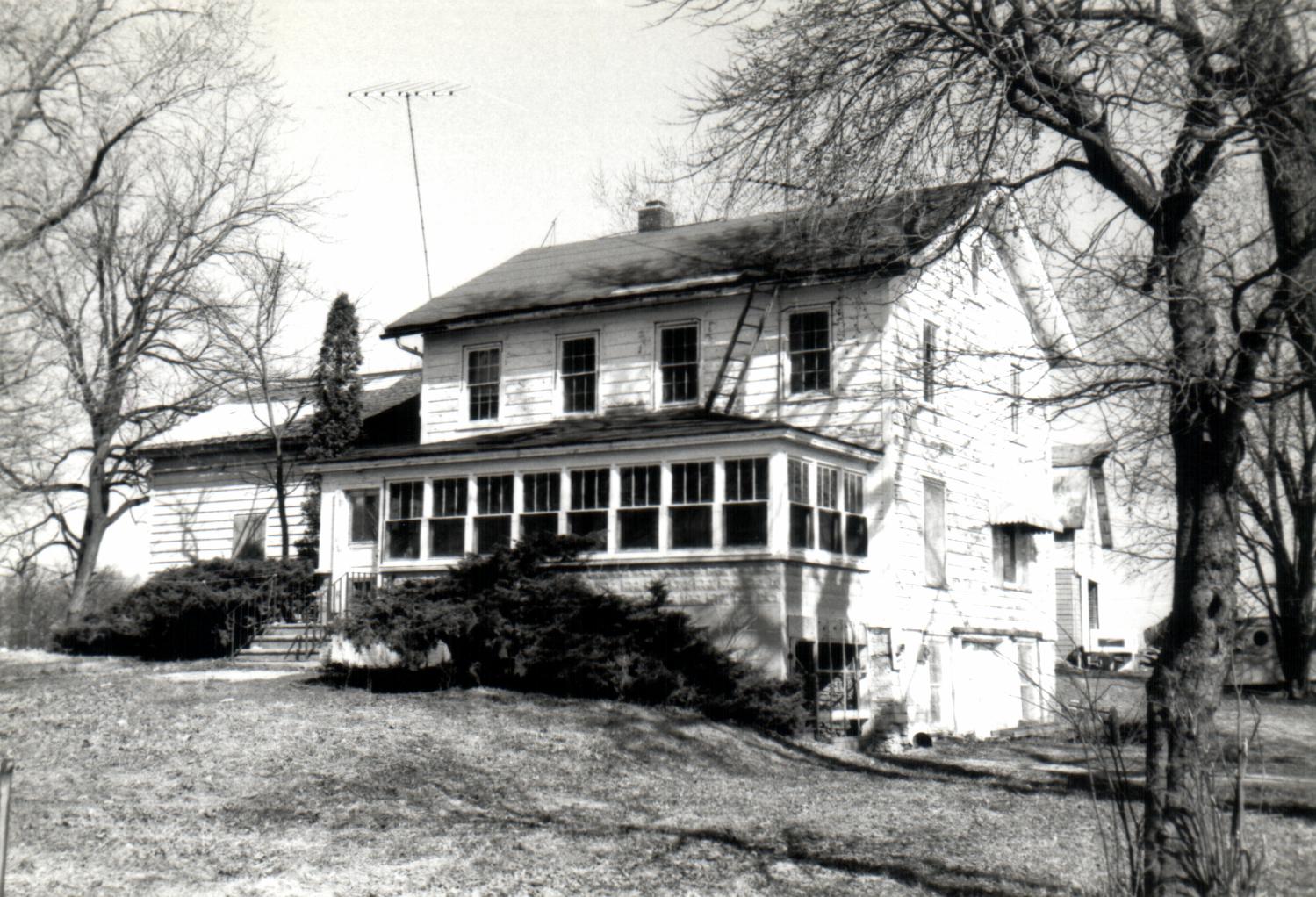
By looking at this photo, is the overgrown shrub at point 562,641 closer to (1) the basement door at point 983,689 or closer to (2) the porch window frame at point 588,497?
(2) the porch window frame at point 588,497

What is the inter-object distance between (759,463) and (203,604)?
11.4 m

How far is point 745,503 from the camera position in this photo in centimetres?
2073

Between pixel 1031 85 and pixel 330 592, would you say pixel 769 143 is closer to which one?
pixel 1031 85

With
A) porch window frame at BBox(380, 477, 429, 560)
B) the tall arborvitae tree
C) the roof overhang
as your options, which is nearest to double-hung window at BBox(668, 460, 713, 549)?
the roof overhang

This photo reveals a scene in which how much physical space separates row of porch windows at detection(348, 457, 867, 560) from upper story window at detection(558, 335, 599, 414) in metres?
2.76

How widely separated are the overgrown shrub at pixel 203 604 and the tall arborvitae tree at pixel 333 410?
2.31m

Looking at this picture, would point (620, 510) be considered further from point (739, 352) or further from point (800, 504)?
point (739, 352)

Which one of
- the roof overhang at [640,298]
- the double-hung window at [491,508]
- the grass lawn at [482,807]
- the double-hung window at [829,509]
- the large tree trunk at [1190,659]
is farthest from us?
the double-hung window at [491,508]

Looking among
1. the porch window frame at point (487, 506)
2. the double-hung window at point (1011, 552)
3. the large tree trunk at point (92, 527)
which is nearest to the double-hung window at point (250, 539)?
the large tree trunk at point (92, 527)

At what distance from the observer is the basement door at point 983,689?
24.8 meters

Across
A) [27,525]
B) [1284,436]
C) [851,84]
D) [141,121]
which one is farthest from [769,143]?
[27,525]

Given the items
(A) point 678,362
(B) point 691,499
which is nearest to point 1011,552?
(A) point 678,362

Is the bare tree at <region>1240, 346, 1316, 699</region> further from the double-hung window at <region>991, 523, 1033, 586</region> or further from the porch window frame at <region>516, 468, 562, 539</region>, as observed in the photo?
the porch window frame at <region>516, 468, 562, 539</region>

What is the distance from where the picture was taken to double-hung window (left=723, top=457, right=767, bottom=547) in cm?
2070
